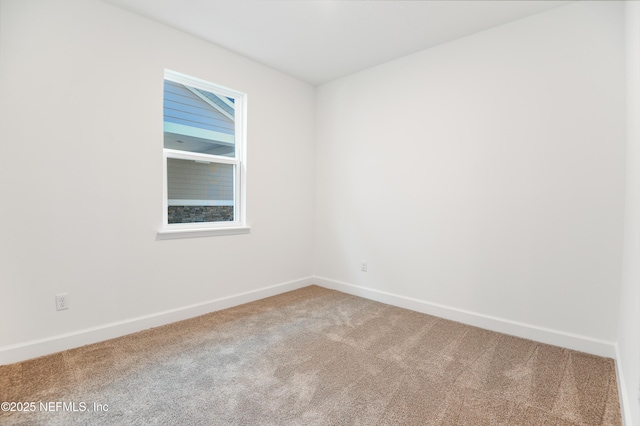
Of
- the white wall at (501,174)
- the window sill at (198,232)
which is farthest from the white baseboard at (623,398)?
the window sill at (198,232)

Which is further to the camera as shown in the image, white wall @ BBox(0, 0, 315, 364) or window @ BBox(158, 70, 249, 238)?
window @ BBox(158, 70, 249, 238)

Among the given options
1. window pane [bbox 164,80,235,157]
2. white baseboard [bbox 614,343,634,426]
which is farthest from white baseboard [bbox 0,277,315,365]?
white baseboard [bbox 614,343,634,426]

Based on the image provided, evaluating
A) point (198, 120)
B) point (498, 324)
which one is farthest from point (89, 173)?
point (498, 324)

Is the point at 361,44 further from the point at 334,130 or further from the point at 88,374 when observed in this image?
the point at 88,374

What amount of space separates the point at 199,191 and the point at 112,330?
137cm

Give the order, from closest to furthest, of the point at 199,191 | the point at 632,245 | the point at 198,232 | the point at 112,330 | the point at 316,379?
the point at 632,245
the point at 316,379
the point at 112,330
the point at 198,232
the point at 199,191

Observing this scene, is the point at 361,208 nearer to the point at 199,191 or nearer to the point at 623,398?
the point at 199,191

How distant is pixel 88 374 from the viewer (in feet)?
6.19

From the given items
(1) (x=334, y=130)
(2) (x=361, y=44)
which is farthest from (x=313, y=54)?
(1) (x=334, y=130)

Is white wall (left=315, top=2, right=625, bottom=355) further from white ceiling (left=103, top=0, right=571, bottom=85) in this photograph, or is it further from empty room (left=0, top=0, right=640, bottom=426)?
white ceiling (left=103, top=0, right=571, bottom=85)

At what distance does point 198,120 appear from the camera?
9.96ft

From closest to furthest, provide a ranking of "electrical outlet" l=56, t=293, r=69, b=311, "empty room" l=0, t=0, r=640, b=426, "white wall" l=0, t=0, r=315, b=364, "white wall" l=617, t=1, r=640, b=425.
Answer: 1. "white wall" l=617, t=1, r=640, b=425
2. "empty room" l=0, t=0, r=640, b=426
3. "white wall" l=0, t=0, r=315, b=364
4. "electrical outlet" l=56, t=293, r=69, b=311

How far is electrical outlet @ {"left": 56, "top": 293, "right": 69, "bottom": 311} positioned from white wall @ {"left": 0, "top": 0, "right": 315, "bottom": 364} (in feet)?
0.10

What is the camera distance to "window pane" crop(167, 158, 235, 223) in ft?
9.28
